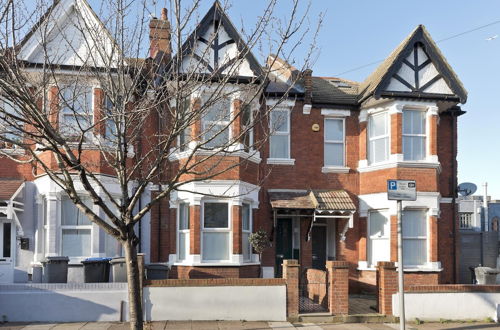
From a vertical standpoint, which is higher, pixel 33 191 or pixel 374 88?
pixel 374 88

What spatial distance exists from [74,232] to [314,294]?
21.0 feet

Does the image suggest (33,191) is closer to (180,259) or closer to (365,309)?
(180,259)

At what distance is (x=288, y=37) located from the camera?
7.34m

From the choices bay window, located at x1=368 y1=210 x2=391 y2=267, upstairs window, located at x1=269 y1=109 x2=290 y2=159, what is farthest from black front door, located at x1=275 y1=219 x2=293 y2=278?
bay window, located at x1=368 y1=210 x2=391 y2=267

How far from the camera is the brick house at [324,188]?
13.3m

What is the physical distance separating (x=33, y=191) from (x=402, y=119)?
1056 centimetres

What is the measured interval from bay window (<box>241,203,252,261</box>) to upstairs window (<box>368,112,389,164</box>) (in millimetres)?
4141

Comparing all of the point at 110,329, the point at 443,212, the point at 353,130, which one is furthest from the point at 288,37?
the point at 443,212

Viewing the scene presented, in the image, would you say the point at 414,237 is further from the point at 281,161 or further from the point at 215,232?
the point at 215,232

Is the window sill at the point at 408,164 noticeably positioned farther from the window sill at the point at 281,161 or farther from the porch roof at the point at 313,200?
the window sill at the point at 281,161

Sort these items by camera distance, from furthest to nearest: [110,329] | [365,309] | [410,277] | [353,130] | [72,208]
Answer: [353,130] → [410,277] → [72,208] → [365,309] → [110,329]

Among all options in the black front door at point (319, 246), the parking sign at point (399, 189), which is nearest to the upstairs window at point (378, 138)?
the black front door at point (319, 246)

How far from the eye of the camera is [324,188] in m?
15.3

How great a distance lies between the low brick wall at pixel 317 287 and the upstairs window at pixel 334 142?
12.6 ft
